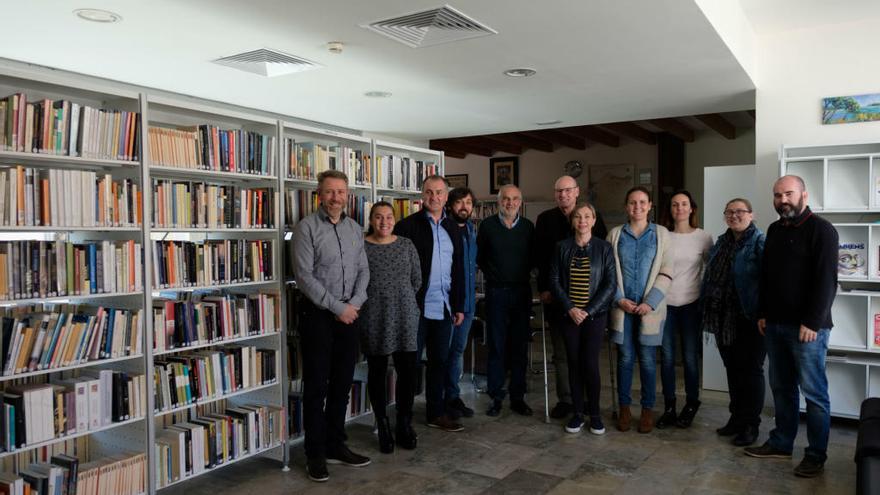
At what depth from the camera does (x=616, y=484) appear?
3672 mm

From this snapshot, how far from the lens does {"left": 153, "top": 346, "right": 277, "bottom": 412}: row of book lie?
3420 mm

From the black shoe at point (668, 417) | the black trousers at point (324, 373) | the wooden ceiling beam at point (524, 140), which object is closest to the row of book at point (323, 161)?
the black trousers at point (324, 373)

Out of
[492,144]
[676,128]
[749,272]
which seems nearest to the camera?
[749,272]

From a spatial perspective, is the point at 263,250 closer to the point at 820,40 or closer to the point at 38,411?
the point at 38,411

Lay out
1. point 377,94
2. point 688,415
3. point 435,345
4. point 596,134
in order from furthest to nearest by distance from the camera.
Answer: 1. point 596,134
2. point 377,94
3. point 688,415
4. point 435,345

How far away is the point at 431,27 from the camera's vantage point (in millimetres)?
3865

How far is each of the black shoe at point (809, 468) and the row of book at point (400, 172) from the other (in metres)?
3.18

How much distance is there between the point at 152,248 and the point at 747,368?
3.66m

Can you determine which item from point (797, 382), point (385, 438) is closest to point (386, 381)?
point (385, 438)

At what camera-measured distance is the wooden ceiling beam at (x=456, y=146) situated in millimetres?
10664

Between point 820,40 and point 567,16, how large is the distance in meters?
2.61

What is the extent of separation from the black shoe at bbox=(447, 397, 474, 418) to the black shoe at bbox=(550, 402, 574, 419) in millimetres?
610

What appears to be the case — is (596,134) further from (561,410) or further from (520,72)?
(561,410)

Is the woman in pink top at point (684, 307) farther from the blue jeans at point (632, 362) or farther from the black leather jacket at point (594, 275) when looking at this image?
the black leather jacket at point (594, 275)
